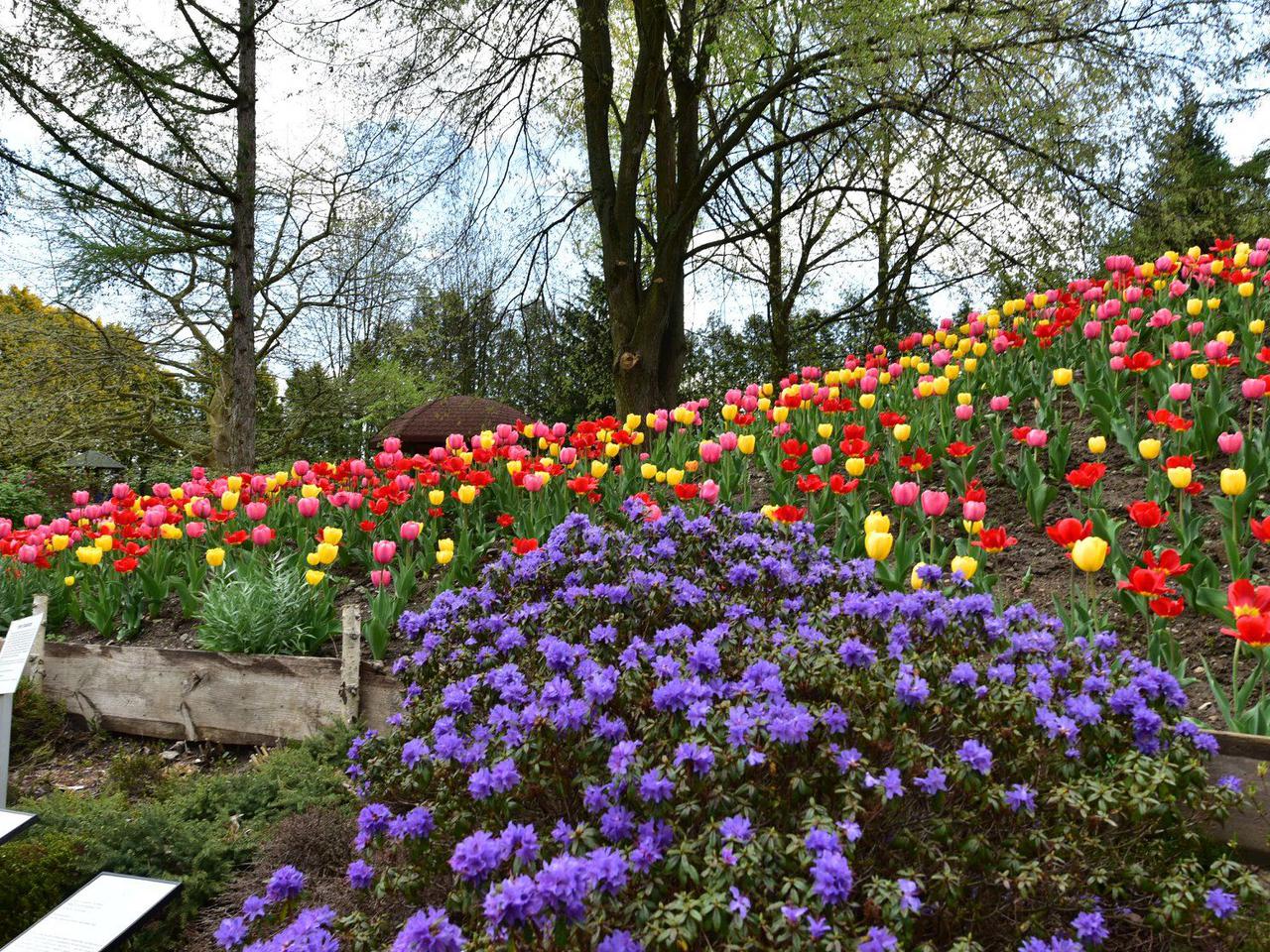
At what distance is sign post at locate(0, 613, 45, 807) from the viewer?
3.52 meters

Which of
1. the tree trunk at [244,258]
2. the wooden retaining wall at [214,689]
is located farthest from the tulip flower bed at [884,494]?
the tree trunk at [244,258]

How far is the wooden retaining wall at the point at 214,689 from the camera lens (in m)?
3.81

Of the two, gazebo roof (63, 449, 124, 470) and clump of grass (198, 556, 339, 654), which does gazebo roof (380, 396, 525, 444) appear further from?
clump of grass (198, 556, 339, 654)

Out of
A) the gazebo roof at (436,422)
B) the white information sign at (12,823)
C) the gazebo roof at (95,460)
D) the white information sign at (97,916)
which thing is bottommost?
the white information sign at (97,916)

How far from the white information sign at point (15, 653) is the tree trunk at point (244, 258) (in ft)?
25.5

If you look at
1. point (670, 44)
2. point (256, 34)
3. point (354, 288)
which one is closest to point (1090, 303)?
point (670, 44)

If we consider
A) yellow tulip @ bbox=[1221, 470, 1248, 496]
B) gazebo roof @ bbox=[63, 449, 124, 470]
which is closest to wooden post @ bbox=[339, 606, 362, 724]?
yellow tulip @ bbox=[1221, 470, 1248, 496]

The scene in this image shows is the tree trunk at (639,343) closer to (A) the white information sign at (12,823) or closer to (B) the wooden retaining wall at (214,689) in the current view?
(B) the wooden retaining wall at (214,689)

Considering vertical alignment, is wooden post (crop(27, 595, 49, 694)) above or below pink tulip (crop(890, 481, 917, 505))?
below

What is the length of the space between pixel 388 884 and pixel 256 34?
12.9 metres

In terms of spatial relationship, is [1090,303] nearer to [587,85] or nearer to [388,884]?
[587,85]

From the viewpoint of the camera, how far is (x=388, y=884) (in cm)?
188

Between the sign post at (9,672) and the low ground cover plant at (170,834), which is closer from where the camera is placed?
the low ground cover plant at (170,834)

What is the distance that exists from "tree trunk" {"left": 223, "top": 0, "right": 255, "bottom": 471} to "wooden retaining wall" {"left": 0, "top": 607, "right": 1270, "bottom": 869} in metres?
6.83
